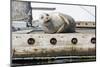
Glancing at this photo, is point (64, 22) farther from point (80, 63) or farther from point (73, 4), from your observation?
point (80, 63)

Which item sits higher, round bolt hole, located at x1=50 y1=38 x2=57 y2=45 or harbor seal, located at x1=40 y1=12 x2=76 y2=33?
harbor seal, located at x1=40 y1=12 x2=76 y2=33

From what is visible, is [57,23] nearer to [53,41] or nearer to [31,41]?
[53,41]

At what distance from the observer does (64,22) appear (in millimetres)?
2111

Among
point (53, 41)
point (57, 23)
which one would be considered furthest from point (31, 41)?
point (57, 23)

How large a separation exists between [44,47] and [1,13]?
0.59 m

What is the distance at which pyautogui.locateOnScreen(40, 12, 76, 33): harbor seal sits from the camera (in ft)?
6.71

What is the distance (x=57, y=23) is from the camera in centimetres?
209

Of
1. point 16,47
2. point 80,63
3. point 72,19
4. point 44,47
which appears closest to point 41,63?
point 44,47

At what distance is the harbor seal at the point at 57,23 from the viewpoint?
80.5 inches

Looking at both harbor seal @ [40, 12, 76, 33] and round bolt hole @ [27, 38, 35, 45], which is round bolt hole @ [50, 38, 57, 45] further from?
round bolt hole @ [27, 38, 35, 45]

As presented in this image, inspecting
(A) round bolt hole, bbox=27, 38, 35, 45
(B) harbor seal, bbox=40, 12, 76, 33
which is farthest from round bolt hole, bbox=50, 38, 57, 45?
(A) round bolt hole, bbox=27, 38, 35, 45

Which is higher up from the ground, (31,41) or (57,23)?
(57,23)

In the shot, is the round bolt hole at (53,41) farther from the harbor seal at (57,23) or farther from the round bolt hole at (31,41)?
the round bolt hole at (31,41)

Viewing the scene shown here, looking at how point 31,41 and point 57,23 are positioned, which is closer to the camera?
point 31,41
